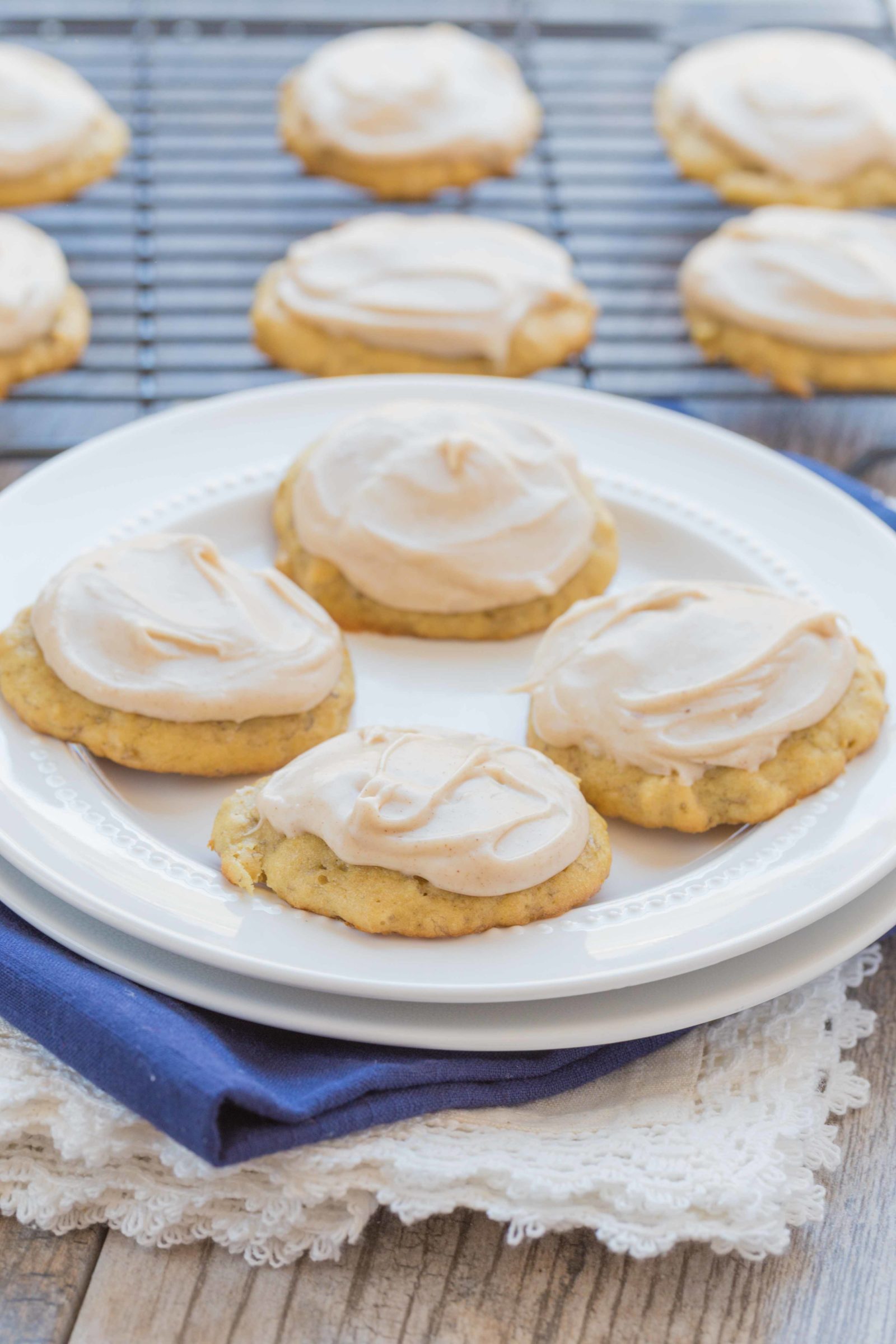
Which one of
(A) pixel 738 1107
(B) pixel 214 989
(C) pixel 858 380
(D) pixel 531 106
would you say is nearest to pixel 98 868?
(B) pixel 214 989

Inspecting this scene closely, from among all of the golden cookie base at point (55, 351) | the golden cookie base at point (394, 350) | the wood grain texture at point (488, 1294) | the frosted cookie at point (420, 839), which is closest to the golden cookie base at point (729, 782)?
the frosted cookie at point (420, 839)

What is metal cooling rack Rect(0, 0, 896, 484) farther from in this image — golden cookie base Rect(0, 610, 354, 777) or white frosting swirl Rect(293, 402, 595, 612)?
golden cookie base Rect(0, 610, 354, 777)

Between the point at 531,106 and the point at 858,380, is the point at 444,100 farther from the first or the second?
the point at 858,380

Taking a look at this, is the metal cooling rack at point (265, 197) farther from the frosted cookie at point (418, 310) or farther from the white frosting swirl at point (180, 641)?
the white frosting swirl at point (180, 641)

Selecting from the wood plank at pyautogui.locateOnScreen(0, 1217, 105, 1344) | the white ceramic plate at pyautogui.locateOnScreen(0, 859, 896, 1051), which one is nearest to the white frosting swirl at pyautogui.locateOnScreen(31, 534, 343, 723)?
the white ceramic plate at pyautogui.locateOnScreen(0, 859, 896, 1051)

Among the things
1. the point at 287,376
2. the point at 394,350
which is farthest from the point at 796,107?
the point at 287,376

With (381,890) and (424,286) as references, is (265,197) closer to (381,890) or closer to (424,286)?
(424,286)

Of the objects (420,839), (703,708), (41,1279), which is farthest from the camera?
(703,708)
